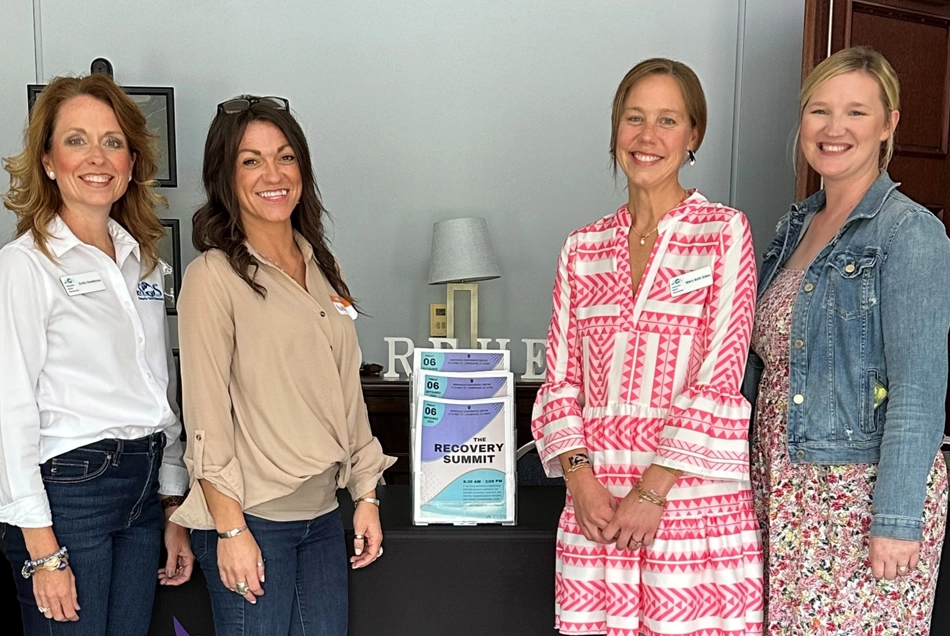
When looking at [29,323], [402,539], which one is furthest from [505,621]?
[29,323]

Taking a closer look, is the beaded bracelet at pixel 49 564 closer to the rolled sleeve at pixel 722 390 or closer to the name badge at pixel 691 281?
the rolled sleeve at pixel 722 390

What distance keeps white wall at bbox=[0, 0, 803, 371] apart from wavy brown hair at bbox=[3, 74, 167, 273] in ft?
6.75

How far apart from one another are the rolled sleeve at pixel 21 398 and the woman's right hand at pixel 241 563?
32 cm

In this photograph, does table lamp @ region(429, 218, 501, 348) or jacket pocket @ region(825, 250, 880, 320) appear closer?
jacket pocket @ region(825, 250, 880, 320)

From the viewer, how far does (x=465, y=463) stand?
1.84 metres

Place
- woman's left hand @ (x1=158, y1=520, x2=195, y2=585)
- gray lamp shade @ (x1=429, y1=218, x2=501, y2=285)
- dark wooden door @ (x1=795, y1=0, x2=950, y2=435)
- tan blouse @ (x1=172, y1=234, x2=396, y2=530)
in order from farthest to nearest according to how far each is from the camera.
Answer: gray lamp shade @ (x1=429, y1=218, x2=501, y2=285) → dark wooden door @ (x1=795, y1=0, x2=950, y2=435) → woman's left hand @ (x1=158, y1=520, x2=195, y2=585) → tan blouse @ (x1=172, y1=234, x2=396, y2=530)

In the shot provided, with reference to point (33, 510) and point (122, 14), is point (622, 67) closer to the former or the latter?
point (122, 14)

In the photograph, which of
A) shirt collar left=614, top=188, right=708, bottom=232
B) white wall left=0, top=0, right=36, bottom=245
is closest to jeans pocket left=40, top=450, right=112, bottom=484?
shirt collar left=614, top=188, right=708, bottom=232

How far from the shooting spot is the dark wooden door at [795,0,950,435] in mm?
3230

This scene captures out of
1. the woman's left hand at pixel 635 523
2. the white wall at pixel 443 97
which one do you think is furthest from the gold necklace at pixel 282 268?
the white wall at pixel 443 97

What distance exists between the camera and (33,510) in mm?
1473

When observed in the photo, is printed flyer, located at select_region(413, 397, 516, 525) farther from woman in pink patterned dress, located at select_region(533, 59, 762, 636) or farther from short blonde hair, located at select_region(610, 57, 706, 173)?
short blonde hair, located at select_region(610, 57, 706, 173)

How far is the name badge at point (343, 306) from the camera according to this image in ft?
5.76

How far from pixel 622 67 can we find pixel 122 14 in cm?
226
